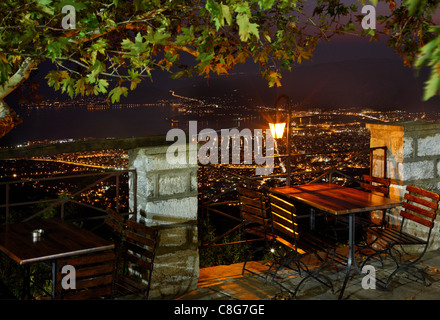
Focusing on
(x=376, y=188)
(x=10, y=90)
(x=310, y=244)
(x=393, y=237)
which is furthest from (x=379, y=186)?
(x=10, y=90)

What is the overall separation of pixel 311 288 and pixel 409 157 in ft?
6.99

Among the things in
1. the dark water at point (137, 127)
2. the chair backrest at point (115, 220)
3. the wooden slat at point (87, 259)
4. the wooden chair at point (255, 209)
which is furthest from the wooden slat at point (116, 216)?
the dark water at point (137, 127)

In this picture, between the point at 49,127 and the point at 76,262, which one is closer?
the point at 76,262

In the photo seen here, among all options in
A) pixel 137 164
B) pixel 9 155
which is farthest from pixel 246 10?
pixel 9 155

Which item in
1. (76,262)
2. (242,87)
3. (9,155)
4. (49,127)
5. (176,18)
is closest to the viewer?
(76,262)

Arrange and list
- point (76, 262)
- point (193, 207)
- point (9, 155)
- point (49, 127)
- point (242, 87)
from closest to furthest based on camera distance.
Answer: point (76, 262) → point (9, 155) → point (193, 207) → point (242, 87) → point (49, 127)

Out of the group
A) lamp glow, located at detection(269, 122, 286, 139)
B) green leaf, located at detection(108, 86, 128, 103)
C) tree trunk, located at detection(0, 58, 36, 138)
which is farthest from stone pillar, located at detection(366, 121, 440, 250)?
tree trunk, located at detection(0, 58, 36, 138)

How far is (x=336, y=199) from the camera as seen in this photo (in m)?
4.97

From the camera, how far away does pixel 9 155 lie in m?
4.01

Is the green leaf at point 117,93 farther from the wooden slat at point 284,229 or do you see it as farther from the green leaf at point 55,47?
the wooden slat at point 284,229

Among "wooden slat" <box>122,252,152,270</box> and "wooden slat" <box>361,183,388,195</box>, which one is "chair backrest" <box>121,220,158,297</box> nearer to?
"wooden slat" <box>122,252,152,270</box>

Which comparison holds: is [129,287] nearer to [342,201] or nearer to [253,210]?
[253,210]
